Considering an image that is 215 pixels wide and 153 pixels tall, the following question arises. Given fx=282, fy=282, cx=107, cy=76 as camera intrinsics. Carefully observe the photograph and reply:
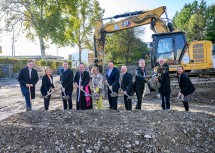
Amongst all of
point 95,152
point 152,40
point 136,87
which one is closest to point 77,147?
Answer: point 95,152

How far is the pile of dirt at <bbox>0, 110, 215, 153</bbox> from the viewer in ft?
14.5

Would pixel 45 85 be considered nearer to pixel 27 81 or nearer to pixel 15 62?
pixel 27 81

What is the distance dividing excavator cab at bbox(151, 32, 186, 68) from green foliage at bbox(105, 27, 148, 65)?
21917 mm

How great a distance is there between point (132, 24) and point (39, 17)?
19856mm

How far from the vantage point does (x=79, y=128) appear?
482cm

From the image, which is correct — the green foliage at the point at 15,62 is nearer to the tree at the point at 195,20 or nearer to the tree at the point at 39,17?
the tree at the point at 39,17

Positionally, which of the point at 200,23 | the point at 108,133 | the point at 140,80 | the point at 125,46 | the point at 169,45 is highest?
the point at 200,23

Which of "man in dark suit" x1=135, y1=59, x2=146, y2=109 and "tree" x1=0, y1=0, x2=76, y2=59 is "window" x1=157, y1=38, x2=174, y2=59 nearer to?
"man in dark suit" x1=135, y1=59, x2=146, y2=109

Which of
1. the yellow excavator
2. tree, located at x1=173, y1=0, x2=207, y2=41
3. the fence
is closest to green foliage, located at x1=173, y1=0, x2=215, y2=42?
tree, located at x1=173, y1=0, x2=207, y2=41

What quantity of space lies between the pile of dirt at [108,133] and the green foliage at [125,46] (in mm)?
28500

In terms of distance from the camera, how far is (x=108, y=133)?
4594 mm

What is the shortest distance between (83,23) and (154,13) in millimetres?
19491

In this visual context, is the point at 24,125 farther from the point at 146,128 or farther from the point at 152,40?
the point at 152,40

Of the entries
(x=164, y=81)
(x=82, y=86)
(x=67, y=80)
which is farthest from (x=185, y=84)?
(x=67, y=80)
